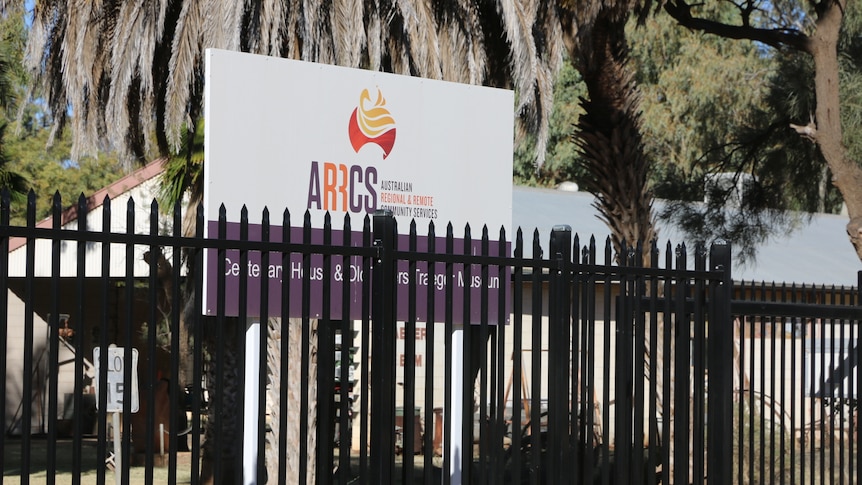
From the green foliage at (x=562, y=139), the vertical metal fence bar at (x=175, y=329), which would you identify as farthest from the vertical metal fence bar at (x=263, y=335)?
the green foliage at (x=562, y=139)

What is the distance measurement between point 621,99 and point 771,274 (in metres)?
11.7

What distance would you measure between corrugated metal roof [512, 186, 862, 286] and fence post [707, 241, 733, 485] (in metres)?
15.2

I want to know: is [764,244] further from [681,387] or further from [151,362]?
[151,362]

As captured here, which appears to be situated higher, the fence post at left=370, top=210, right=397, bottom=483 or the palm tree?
the palm tree

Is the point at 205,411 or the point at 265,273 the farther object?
the point at 205,411

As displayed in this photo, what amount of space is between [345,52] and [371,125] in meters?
6.04

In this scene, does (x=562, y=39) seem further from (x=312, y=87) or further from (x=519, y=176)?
(x=519, y=176)

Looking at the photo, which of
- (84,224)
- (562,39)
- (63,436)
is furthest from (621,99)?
(63,436)

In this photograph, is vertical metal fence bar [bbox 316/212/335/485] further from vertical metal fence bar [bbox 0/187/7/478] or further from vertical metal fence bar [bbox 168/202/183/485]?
Answer: vertical metal fence bar [bbox 0/187/7/478]

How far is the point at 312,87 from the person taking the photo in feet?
23.6

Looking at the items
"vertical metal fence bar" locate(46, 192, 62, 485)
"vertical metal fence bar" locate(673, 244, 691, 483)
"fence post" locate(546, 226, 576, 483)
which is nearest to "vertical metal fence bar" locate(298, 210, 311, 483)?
"vertical metal fence bar" locate(46, 192, 62, 485)

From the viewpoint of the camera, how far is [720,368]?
6836 mm

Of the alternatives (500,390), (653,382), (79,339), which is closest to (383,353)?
(500,390)

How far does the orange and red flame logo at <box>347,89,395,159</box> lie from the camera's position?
7.19m
